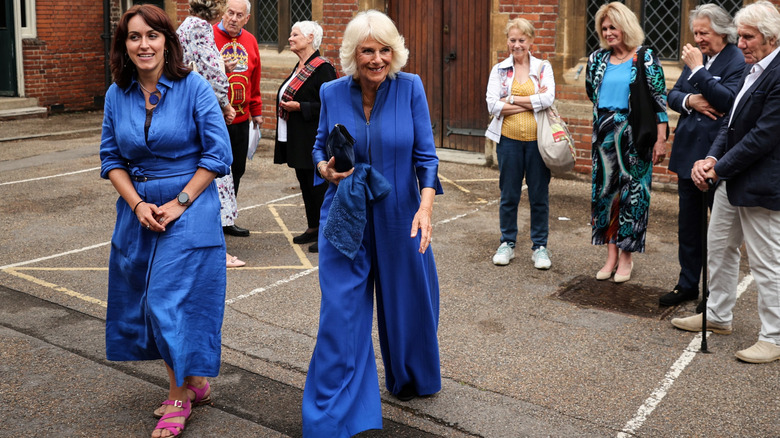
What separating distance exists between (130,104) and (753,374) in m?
3.80

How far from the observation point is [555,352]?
5.41 m

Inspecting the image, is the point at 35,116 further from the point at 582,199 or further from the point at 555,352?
the point at 555,352

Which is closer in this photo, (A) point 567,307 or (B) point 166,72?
(B) point 166,72

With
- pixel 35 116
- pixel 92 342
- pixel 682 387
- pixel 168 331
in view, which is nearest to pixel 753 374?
pixel 682 387

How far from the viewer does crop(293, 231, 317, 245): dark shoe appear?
8.05 metres

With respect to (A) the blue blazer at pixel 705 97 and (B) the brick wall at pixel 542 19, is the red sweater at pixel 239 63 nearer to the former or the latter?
(A) the blue blazer at pixel 705 97

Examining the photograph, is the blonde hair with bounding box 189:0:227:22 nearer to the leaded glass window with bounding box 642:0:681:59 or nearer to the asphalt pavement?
the asphalt pavement

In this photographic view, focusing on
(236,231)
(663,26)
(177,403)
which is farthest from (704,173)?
(663,26)

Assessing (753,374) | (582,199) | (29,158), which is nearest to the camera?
(753,374)

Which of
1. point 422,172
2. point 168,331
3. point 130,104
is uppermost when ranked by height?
point 130,104

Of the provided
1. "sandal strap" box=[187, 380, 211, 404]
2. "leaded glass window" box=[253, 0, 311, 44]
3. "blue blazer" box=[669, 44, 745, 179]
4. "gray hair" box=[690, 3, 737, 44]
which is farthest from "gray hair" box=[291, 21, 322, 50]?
"leaded glass window" box=[253, 0, 311, 44]

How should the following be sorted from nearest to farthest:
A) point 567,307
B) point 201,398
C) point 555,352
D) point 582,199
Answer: point 201,398 → point 555,352 → point 567,307 → point 582,199

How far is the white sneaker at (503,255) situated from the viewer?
7.29 m

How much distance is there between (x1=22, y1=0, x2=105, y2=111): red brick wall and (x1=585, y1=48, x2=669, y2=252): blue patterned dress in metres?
13.3
